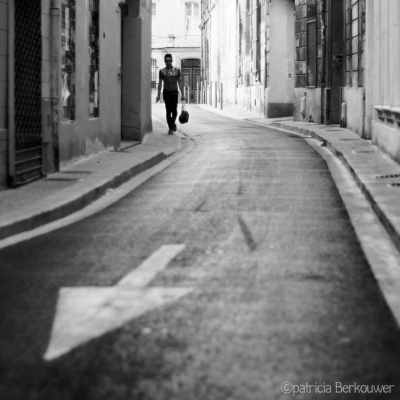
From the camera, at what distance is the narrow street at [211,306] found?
4195mm

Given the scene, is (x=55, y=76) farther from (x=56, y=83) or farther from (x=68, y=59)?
(x=68, y=59)

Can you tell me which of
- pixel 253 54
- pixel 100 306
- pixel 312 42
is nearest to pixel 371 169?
pixel 100 306

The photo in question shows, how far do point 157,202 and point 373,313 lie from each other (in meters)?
5.47

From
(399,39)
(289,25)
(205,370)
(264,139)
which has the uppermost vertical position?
(289,25)

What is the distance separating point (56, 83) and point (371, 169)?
4198 millimetres

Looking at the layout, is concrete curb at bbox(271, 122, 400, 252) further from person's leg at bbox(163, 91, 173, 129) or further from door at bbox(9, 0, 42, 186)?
door at bbox(9, 0, 42, 186)

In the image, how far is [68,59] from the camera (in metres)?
14.6

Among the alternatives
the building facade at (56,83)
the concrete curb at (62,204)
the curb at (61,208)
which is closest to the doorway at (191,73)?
the building facade at (56,83)

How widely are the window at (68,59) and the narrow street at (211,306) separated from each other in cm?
392

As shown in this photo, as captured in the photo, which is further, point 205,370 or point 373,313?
point 373,313

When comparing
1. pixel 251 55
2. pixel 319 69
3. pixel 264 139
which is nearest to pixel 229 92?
pixel 251 55

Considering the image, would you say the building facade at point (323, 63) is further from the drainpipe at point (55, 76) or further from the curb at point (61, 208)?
the drainpipe at point (55, 76)

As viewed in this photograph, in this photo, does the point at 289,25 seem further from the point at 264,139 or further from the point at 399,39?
the point at 399,39

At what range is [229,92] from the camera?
52.5 metres
